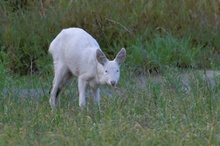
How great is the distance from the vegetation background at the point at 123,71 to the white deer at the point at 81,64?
0.20 metres

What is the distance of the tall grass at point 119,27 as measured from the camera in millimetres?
13609

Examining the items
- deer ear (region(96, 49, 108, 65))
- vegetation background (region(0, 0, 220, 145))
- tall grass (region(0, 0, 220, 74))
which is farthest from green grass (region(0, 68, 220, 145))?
tall grass (region(0, 0, 220, 74))

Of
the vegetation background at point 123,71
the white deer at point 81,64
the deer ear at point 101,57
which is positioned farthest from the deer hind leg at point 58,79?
the deer ear at point 101,57

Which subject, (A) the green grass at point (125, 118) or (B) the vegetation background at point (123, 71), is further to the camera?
(B) the vegetation background at point (123, 71)

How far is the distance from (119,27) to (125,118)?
597 cm

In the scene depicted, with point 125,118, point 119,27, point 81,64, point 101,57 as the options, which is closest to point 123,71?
point 81,64

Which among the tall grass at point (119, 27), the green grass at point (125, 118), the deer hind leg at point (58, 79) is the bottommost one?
the tall grass at point (119, 27)

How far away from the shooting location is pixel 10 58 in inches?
536

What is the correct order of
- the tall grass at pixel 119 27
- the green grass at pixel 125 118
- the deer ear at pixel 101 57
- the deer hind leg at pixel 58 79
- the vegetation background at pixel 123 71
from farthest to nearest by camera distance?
the tall grass at pixel 119 27 → the deer hind leg at pixel 58 79 → the deer ear at pixel 101 57 → the vegetation background at pixel 123 71 → the green grass at pixel 125 118

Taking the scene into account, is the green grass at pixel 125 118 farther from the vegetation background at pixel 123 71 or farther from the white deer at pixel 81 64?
the white deer at pixel 81 64

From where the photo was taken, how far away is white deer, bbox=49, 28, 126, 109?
9523 mm

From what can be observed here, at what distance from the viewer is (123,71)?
469 inches

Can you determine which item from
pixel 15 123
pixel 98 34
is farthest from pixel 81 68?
pixel 98 34

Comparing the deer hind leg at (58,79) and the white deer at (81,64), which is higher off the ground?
the white deer at (81,64)
